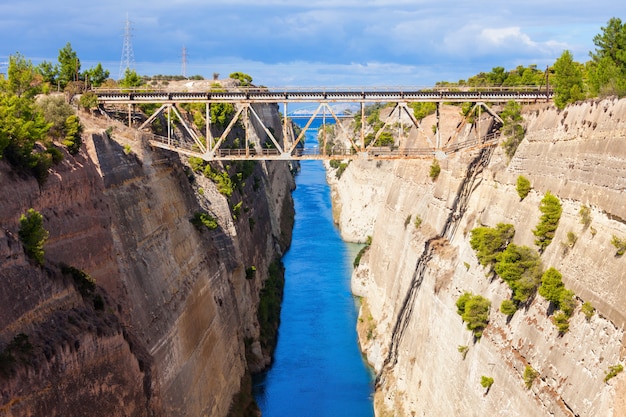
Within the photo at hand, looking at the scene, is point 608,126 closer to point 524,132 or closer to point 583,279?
point 583,279

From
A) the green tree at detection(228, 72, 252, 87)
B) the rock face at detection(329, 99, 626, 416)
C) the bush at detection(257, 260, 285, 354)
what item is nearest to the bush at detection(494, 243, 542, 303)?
the rock face at detection(329, 99, 626, 416)

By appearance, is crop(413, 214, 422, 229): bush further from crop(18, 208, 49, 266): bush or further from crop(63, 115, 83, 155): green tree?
crop(18, 208, 49, 266): bush

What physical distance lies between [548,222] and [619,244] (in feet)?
18.2

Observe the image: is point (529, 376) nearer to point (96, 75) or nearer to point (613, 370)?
point (613, 370)

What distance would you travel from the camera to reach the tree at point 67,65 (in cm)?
4347

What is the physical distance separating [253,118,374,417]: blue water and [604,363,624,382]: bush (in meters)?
21.3

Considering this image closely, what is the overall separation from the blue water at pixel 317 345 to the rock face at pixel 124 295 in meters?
2.20

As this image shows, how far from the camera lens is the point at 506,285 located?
30844 millimetres

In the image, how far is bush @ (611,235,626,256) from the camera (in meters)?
23.3

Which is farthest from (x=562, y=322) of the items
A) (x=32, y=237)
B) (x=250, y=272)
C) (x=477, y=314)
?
(x=250, y=272)

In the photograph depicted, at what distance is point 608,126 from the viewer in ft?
90.0

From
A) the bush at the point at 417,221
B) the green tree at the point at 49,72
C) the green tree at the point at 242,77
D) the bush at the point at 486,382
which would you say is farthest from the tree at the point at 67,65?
the green tree at the point at 242,77

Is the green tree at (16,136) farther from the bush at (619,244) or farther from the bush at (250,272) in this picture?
the bush at (250,272)

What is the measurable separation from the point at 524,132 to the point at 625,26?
935 cm
